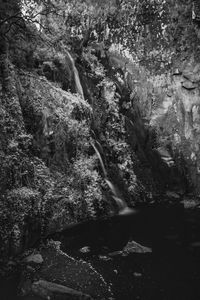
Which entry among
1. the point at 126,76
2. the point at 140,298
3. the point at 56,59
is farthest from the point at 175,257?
the point at 126,76

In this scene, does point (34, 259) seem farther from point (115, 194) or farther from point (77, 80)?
point (77, 80)

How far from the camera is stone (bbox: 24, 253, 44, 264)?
930cm

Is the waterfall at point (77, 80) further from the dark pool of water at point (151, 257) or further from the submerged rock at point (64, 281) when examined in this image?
the submerged rock at point (64, 281)

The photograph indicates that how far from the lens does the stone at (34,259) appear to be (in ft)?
30.5

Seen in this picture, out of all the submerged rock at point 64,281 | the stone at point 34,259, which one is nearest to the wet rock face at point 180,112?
the submerged rock at point 64,281

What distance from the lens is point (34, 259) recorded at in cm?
938

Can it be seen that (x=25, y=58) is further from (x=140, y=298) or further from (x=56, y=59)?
(x=140, y=298)

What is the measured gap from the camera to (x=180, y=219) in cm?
1446

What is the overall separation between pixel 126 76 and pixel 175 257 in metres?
13.8

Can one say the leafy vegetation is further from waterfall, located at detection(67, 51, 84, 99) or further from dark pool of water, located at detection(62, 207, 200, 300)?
dark pool of water, located at detection(62, 207, 200, 300)

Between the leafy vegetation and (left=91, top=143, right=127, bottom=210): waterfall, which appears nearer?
the leafy vegetation

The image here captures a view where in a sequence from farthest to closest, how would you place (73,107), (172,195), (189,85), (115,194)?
(189,85) → (172,195) → (115,194) → (73,107)

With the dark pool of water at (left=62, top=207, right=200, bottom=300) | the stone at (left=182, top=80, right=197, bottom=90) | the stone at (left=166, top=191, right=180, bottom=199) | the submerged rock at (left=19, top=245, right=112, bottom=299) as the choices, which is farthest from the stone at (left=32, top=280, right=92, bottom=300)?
the stone at (left=182, top=80, right=197, bottom=90)

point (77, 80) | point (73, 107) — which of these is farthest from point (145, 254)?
point (77, 80)
